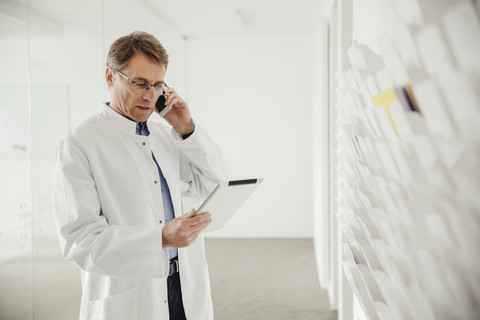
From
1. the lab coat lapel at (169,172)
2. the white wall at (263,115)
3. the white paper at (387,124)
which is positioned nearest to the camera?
the white paper at (387,124)

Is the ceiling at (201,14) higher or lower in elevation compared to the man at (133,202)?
higher

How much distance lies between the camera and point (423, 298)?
1.86 feet

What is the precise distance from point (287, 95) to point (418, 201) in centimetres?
581

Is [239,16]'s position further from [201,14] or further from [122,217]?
[122,217]

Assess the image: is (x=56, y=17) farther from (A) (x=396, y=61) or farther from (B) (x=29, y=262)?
(A) (x=396, y=61)

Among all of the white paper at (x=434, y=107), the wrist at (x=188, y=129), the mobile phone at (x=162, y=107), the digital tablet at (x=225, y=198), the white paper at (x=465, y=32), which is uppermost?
the mobile phone at (x=162, y=107)

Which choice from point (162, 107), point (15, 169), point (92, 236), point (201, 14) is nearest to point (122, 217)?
point (92, 236)

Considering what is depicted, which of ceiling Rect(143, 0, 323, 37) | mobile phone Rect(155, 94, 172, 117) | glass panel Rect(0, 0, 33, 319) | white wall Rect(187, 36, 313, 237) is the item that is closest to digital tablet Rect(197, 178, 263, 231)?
mobile phone Rect(155, 94, 172, 117)

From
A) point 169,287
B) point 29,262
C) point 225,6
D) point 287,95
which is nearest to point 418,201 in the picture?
point 169,287

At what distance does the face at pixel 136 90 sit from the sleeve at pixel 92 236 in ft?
1.01

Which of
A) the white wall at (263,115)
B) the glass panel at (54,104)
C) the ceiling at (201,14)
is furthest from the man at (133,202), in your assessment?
the white wall at (263,115)

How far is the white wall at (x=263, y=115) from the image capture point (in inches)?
246

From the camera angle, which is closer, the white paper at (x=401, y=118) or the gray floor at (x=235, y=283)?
the white paper at (x=401, y=118)

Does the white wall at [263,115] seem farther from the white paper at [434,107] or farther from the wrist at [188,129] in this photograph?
the white paper at [434,107]
